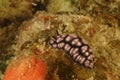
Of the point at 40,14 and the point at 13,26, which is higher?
the point at 40,14

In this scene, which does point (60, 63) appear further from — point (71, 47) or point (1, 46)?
point (1, 46)

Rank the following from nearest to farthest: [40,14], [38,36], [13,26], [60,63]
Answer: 1. [60,63]
2. [38,36]
3. [40,14]
4. [13,26]

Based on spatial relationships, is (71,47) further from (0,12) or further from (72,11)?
(0,12)

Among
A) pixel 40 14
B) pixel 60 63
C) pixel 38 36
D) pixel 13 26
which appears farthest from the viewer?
pixel 13 26

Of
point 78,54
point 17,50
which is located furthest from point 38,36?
point 78,54

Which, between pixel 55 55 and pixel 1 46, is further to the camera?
pixel 1 46

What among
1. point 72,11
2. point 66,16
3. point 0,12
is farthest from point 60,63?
point 0,12
